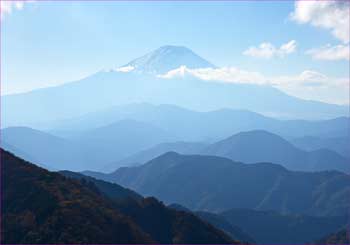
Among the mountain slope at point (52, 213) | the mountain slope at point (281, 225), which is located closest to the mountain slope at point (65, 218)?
the mountain slope at point (52, 213)

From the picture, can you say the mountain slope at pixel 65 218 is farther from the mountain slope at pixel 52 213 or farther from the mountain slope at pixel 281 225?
the mountain slope at pixel 281 225

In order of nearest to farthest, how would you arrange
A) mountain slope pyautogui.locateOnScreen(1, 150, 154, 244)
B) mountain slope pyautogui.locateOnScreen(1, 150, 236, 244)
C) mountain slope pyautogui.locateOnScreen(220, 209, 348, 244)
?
1. mountain slope pyautogui.locateOnScreen(1, 150, 154, 244)
2. mountain slope pyautogui.locateOnScreen(1, 150, 236, 244)
3. mountain slope pyautogui.locateOnScreen(220, 209, 348, 244)

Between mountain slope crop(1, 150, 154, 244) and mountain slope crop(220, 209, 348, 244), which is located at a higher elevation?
mountain slope crop(1, 150, 154, 244)

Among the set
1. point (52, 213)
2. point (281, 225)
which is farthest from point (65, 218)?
point (281, 225)

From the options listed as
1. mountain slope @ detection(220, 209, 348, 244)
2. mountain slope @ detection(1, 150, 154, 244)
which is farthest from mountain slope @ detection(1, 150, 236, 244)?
mountain slope @ detection(220, 209, 348, 244)

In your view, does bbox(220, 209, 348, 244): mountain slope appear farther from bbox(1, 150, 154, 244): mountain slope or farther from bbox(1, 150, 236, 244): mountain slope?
bbox(1, 150, 154, 244): mountain slope

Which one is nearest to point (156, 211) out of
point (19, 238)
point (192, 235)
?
point (192, 235)

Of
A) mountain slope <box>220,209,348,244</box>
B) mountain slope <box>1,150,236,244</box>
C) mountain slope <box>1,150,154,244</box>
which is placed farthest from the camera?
mountain slope <box>220,209,348,244</box>
